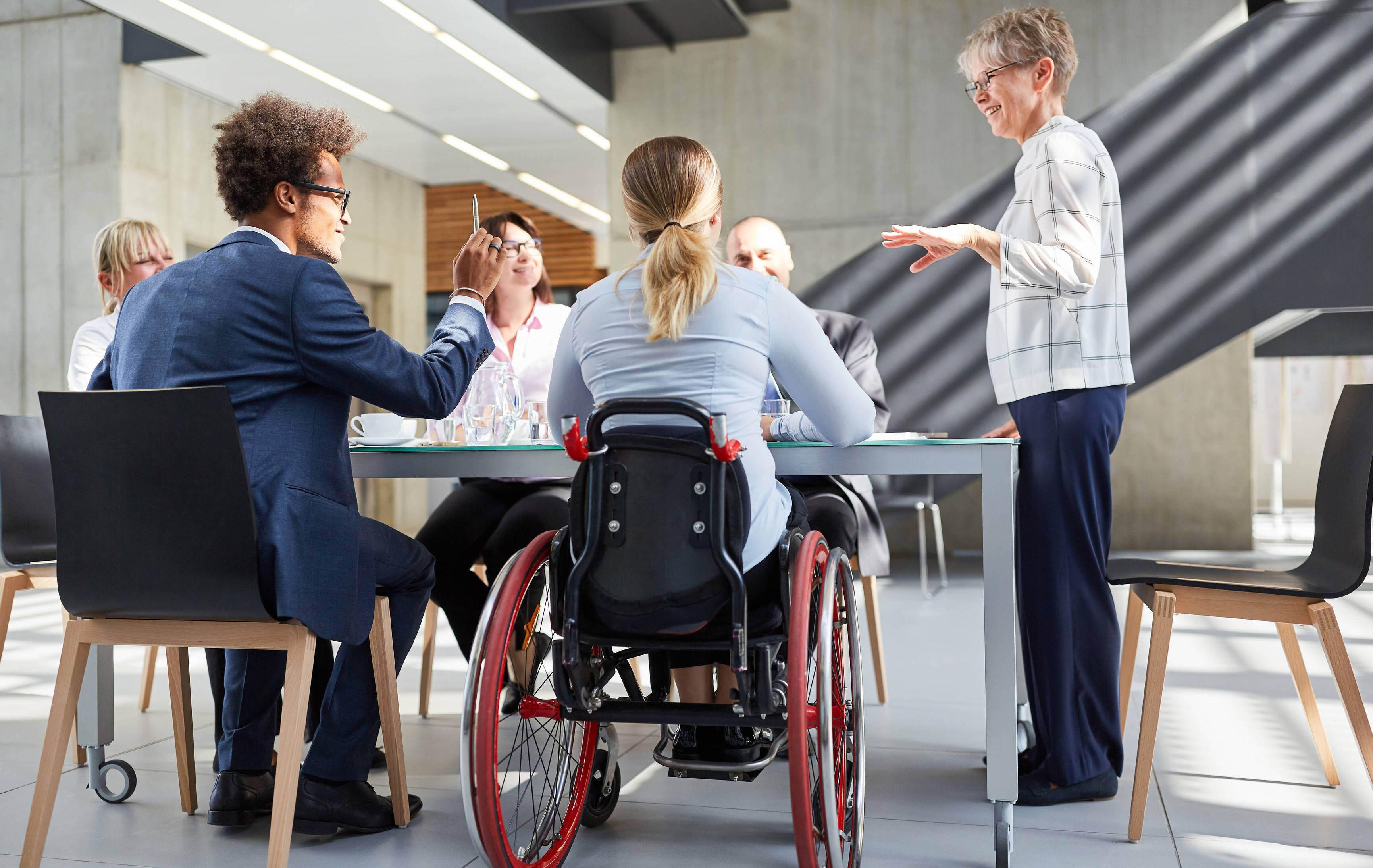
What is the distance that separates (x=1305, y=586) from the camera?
1.83 m

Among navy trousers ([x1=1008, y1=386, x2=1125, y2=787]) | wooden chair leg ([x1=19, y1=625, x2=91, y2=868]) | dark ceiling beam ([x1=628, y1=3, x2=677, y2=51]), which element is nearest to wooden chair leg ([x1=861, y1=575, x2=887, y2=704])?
navy trousers ([x1=1008, y1=386, x2=1125, y2=787])

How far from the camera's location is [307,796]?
183 cm

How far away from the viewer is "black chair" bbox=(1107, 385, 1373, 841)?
5.89 ft

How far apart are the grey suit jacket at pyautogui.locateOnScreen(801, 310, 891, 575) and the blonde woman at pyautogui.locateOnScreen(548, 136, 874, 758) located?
28.0 inches

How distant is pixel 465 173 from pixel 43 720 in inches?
262

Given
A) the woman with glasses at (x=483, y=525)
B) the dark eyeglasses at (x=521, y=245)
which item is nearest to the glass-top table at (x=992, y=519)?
the woman with glasses at (x=483, y=525)

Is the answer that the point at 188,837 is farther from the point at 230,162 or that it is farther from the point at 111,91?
the point at 111,91

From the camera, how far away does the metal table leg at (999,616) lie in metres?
1.67

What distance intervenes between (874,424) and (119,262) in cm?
219

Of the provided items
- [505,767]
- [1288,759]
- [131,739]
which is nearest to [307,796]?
[505,767]

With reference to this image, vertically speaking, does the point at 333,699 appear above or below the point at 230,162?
below

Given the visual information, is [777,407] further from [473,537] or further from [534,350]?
[534,350]

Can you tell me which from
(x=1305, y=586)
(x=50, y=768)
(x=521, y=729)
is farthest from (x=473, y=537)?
(x=1305, y=586)

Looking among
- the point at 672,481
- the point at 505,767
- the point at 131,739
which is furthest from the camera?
the point at 131,739
